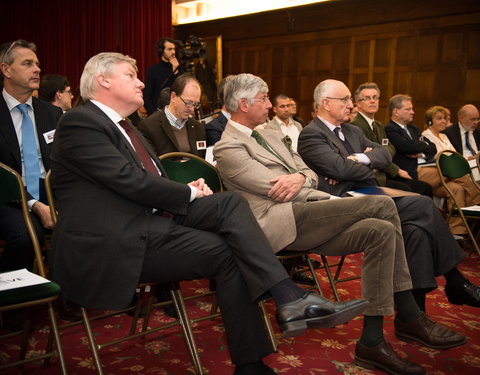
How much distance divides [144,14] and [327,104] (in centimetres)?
693

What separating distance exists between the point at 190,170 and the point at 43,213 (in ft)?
2.46

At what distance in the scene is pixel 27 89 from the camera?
2854mm

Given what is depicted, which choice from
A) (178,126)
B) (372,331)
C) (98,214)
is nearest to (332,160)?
(372,331)

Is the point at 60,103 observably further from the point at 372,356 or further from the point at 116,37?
the point at 116,37

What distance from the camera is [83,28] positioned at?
9.61 meters

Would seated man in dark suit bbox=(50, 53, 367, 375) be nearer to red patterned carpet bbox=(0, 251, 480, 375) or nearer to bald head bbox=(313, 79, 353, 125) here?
red patterned carpet bbox=(0, 251, 480, 375)

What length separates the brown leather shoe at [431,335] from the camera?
7.84 feet

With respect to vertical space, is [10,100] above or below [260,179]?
above

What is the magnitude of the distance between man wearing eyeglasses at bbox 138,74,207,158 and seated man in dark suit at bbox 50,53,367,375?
154 centimetres

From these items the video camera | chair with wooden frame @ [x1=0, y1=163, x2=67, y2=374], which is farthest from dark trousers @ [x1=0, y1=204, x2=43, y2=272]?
the video camera

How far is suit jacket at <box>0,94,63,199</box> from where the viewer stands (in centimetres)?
268

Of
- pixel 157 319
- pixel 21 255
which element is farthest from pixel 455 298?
pixel 21 255

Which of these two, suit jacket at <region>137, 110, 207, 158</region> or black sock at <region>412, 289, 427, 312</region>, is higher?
suit jacket at <region>137, 110, 207, 158</region>

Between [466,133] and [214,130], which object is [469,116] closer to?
[466,133]
